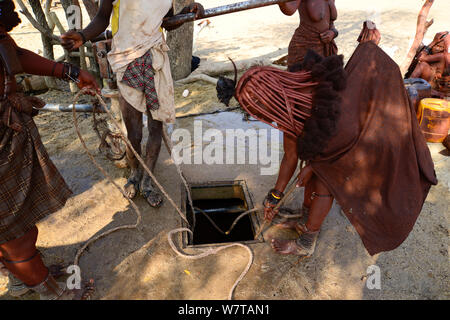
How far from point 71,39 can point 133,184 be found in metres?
1.34

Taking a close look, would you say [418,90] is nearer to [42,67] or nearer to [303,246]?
[303,246]

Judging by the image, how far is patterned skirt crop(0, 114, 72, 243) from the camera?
1.53 meters

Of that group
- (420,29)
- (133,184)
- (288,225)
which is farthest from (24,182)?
(420,29)

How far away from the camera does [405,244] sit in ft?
7.80

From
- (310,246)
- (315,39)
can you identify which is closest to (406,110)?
(310,246)

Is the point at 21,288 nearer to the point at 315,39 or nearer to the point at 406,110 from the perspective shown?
the point at 406,110

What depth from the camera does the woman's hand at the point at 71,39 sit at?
2.15 metres

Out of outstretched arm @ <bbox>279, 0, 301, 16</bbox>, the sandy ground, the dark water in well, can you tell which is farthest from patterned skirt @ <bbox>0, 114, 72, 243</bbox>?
outstretched arm @ <bbox>279, 0, 301, 16</bbox>

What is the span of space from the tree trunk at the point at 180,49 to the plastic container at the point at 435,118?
422 centimetres

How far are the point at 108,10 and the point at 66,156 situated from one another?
179 centimetres

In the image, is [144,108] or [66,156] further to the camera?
[66,156]

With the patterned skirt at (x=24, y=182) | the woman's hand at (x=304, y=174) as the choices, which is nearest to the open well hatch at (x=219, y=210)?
the woman's hand at (x=304, y=174)

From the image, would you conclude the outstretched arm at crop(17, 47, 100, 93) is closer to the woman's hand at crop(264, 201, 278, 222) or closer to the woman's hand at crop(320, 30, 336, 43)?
the woman's hand at crop(264, 201, 278, 222)

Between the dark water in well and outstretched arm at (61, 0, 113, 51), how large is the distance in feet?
5.64
